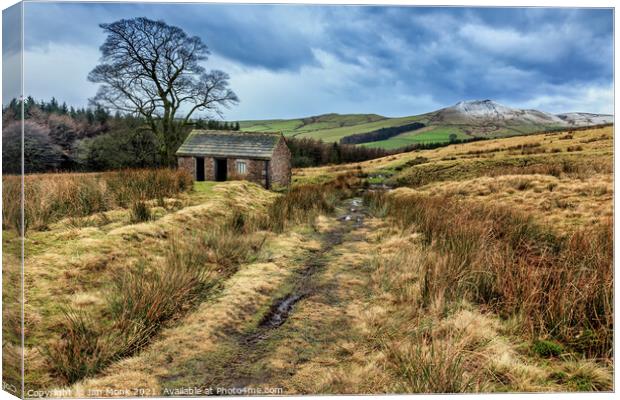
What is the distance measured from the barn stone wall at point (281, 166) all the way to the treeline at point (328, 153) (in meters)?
0.07

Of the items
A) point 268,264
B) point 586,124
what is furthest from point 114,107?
point 586,124

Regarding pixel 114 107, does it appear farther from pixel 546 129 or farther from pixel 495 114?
pixel 546 129

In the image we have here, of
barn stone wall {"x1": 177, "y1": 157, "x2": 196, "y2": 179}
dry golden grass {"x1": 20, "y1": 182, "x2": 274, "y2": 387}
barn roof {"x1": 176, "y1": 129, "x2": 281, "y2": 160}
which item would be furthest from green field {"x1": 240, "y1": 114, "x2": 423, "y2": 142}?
dry golden grass {"x1": 20, "y1": 182, "x2": 274, "y2": 387}

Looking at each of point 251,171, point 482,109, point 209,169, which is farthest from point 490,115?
point 209,169

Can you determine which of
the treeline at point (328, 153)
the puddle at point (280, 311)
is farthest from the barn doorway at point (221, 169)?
the puddle at point (280, 311)

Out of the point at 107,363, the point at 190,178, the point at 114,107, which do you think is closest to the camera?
the point at 107,363

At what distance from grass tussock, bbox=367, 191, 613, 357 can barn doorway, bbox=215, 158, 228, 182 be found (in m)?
1.77

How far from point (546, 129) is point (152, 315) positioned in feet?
14.2

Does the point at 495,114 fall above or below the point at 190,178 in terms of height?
above

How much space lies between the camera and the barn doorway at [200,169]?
12.7ft

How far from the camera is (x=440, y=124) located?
377cm

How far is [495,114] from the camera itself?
12.1 feet

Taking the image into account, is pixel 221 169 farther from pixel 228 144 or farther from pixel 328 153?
pixel 328 153

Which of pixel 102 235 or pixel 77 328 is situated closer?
pixel 77 328
